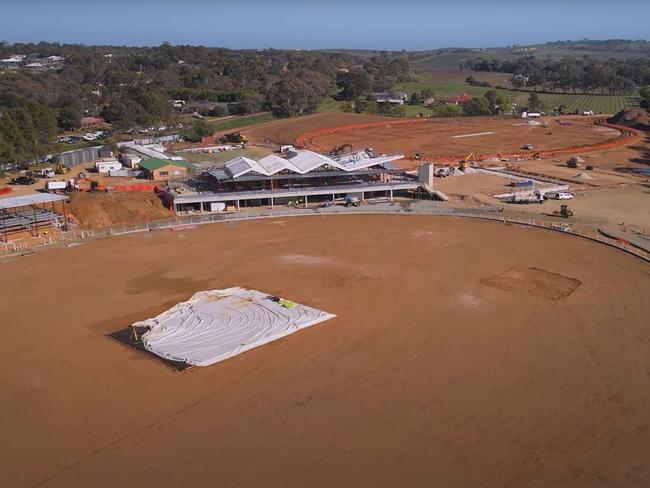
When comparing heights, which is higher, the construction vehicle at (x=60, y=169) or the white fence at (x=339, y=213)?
the construction vehicle at (x=60, y=169)

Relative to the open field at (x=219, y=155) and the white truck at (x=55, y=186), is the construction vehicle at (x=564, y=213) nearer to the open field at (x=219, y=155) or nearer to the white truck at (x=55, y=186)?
the open field at (x=219, y=155)

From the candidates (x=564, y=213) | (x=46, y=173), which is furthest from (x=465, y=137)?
(x=46, y=173)

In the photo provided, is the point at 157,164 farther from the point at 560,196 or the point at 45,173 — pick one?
the point at 560,196

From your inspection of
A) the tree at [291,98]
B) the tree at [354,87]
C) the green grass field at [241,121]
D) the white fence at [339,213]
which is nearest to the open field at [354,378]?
the white fence at [339,213]

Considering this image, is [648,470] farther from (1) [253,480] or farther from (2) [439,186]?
(2) [439,186]

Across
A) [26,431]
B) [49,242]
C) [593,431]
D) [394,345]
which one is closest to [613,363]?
[593,431]
